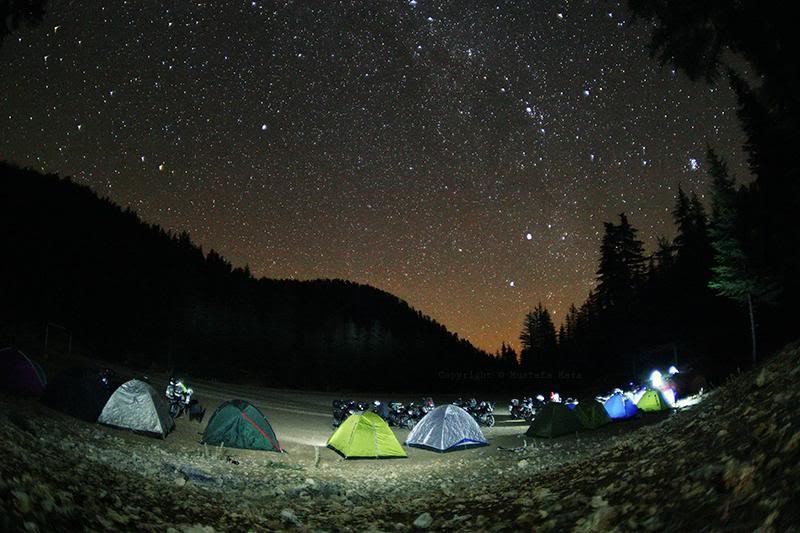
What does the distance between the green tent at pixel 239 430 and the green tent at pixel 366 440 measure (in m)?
2.72

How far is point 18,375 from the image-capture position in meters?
18.7

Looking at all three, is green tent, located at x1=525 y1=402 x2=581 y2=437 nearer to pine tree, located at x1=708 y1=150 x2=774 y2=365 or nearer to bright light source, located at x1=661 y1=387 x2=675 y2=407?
bright light source, located at x1=661 y1=387 x2=675 y2=407

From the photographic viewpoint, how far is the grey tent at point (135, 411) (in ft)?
56.1

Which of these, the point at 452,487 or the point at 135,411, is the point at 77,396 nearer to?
the point at 135,411

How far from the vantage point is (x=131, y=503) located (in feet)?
20.9

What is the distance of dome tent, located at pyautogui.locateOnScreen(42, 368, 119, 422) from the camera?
16797mm

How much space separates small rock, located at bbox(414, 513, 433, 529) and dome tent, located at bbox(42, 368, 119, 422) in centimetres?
1544

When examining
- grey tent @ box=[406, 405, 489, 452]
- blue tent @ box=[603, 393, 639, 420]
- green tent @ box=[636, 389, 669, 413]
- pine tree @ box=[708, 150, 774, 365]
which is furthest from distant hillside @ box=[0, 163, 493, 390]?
pine tree @ box=[708, 150, 774, 365]

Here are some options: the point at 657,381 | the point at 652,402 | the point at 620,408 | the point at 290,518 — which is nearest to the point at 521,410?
Result: the point at 657,381

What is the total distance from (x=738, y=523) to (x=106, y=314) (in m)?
76.0

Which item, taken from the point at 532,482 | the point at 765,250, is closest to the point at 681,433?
the point at 532,482

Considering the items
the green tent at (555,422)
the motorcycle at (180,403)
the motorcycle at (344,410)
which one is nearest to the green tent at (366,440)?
the green tent at (555,422)

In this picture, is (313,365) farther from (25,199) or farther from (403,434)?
(403,434)

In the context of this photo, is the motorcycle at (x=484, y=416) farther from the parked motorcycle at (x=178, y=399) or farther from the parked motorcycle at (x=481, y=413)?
the parked motorcycle at (x=178, y=399)
